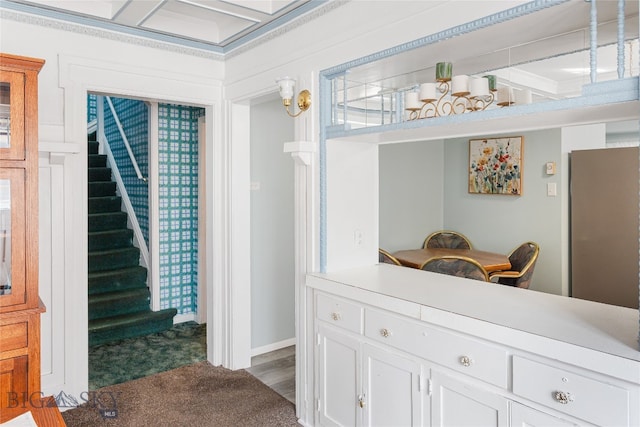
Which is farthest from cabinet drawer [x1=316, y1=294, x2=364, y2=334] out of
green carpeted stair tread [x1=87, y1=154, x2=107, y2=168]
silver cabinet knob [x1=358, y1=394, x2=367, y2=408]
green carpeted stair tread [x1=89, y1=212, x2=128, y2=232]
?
green carpeted stair tread [x1=87, y1=154, x2=107, y2=168]

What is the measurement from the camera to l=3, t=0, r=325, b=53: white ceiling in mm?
2600

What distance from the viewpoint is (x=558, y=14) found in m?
1.65

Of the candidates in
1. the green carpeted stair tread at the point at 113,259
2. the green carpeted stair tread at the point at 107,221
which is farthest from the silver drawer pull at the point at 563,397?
the green carpeted stair tread at the point at 107,221

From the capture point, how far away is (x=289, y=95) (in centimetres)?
260

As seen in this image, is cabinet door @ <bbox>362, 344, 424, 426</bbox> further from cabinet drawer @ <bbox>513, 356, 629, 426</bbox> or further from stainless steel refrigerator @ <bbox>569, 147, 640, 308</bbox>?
stainless steel refrigerator @ <bbox>569, 147, 640, 308</bbox>

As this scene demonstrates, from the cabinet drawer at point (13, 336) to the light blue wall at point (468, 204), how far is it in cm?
338

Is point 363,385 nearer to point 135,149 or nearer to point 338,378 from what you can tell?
point 338,378

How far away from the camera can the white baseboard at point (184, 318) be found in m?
4.62

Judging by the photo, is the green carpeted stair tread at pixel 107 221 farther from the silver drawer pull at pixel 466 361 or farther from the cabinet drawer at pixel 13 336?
the silver drawer pull at pixel 466 361

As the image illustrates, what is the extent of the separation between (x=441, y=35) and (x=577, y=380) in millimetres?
1390

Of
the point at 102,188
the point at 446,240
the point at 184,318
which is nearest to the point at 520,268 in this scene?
the point at 446,240

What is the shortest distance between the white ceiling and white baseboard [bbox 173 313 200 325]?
105 inches

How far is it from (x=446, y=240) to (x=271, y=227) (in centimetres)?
229

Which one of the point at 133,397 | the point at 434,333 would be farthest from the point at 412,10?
the point at 133,397
